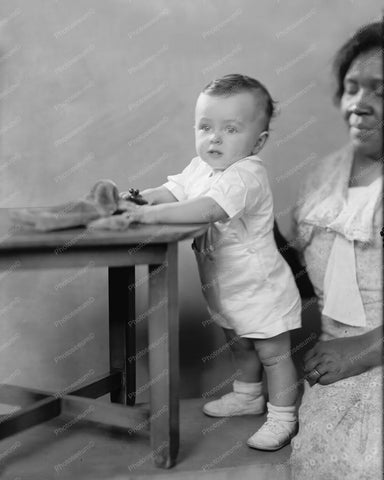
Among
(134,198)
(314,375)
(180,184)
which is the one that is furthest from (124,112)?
(314,375)

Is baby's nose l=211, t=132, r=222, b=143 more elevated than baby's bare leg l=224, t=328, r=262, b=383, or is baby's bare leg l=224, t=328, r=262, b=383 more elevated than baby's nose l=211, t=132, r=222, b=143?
baby's nose l=211, t=132, r=222, b=143

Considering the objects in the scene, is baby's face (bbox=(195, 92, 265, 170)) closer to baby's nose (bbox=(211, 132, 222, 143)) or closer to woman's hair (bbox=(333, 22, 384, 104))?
baby's nose (bbox=(211, 132, 222, 143))

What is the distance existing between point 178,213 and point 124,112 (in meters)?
0.69

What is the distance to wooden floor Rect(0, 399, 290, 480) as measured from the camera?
1.64 meters

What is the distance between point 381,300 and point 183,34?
3.34 ft

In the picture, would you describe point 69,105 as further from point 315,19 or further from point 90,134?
point 315,19

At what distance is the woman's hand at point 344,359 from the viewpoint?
1700 millimetres

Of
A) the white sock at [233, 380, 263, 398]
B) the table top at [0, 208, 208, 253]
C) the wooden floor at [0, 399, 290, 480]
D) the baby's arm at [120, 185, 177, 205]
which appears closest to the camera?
the table top at [0, 208, 208, 253]

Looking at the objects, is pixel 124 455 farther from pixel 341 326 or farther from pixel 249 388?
pixel 341 326

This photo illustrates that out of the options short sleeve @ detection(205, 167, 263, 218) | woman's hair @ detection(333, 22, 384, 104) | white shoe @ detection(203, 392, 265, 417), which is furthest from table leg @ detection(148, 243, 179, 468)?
woman's hair @ detection(333, 22, 384, 104)

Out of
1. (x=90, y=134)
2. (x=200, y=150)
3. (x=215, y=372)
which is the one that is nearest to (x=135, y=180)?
(x=90, y=134)

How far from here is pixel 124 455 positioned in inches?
67.9

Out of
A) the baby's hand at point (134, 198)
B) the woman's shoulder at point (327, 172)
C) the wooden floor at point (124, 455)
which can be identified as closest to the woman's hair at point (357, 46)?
the woman's shoulder at point (327, 172)

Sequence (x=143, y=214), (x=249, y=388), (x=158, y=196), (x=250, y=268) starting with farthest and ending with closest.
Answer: (x=249, y=388) < (x=158, y=196) < (x=250, y=268) < (x=143, y=214)
